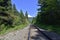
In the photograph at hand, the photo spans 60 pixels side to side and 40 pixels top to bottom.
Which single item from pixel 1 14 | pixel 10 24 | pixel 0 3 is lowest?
pixel 10 24

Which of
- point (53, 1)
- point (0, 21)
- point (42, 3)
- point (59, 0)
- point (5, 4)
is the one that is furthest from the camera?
point (42, 3)

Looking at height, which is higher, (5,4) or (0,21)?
(5,4)

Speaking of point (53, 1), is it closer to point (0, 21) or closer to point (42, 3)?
point (0, 21)

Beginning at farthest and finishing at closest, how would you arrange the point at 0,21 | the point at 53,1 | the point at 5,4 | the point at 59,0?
the point at 5,4
the point at 53,1
the point at 59,0
the point at 0,21

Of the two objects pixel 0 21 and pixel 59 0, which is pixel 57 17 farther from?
pixel 0 21

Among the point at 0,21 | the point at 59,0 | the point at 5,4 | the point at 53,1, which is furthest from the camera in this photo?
the point at 5,4

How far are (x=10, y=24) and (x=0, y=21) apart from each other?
4.55m

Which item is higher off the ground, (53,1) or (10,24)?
(53,1)

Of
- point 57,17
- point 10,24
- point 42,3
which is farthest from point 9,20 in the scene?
point 42,3

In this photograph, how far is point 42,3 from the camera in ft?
207

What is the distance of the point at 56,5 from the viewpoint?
3456 centimetres

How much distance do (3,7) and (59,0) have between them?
12.7m

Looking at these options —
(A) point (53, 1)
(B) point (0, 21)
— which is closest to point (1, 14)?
(B) point (0, 21)

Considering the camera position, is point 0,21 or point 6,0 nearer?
point 0,21
